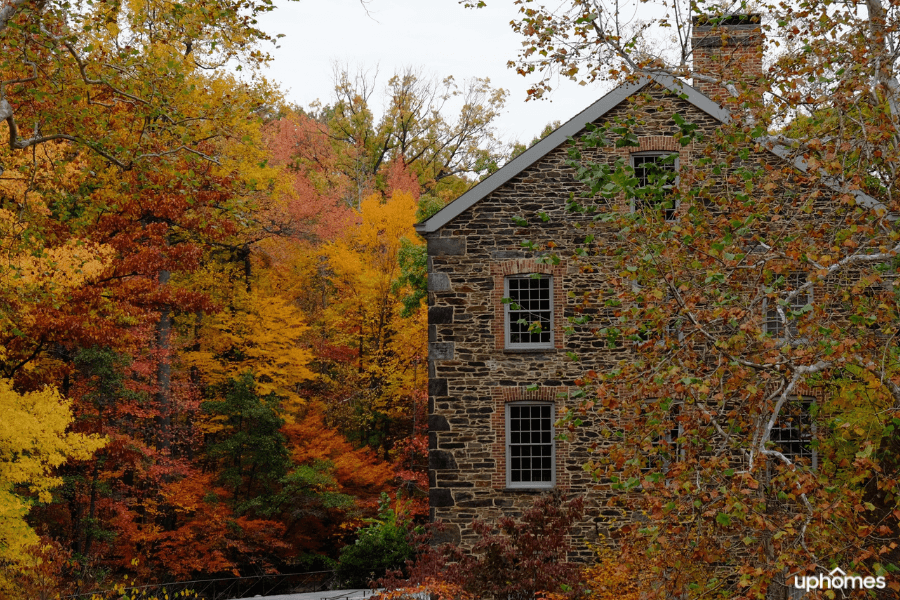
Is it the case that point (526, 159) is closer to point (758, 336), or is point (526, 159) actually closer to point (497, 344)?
point (497, 344)

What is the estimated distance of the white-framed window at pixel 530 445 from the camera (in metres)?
15.5

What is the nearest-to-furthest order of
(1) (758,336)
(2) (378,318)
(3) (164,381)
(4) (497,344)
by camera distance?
1. (1) (758,336)
2. (4) (497,344)
3. (3) (164,381)
4. (2) (378,318)

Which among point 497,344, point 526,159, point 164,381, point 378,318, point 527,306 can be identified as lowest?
point 164,381

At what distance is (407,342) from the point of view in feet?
82.6

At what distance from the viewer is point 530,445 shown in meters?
15.5

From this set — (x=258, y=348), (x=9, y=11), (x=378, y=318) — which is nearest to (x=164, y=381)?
(x=258, y=348)

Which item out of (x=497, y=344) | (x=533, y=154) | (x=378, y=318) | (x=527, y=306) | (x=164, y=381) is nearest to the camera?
(x=497, y=344)

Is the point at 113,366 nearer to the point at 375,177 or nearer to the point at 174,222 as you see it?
the point at 174,222

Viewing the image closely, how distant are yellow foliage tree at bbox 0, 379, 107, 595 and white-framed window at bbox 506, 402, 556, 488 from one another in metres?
7.65

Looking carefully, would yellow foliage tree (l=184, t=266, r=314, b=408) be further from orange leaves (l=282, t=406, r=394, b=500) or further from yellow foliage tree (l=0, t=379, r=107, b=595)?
yellow foliage tree (l=0, t=379, r=107, b=595)

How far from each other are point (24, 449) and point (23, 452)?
1.99ft

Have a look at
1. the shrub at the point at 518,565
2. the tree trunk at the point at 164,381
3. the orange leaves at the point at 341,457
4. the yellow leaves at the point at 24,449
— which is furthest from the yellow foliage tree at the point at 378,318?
the shrub at the point at 518,565

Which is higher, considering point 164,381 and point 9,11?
point 9,11

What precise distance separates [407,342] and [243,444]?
5.73 meters
